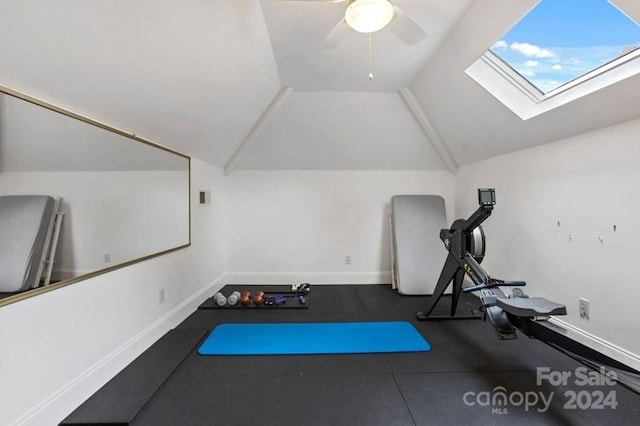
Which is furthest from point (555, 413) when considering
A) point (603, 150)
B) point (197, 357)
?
point (197, 357)

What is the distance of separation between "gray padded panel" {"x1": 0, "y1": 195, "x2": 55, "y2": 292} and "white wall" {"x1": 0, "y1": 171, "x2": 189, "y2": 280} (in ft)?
0.20

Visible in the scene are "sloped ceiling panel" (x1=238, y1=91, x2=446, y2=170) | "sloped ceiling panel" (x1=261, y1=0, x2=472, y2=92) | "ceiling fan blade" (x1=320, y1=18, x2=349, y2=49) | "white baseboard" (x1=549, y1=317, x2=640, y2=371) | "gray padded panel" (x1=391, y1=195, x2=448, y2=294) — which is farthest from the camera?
"gray padded panel" (x1=391, y1=195, x2=448, y2=294)

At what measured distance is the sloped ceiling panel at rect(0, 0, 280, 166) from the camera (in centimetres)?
119

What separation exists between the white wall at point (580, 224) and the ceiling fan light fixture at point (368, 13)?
1.92 meters

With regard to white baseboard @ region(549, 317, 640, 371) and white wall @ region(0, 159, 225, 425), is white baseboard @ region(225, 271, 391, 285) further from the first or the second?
white baseboard @ region(549, 317, 640, 371)

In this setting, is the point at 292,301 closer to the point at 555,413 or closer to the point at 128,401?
the point at 128,401

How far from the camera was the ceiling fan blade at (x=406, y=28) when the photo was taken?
5.45 ft

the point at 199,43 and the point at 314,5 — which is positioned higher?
the point at 314,5

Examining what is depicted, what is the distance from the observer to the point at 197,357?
2146 mm

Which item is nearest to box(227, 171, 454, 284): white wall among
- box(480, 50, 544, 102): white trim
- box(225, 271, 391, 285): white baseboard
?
box(225, 271, 391, 285): white baseboard

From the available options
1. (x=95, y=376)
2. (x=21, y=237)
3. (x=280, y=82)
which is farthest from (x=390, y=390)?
(x=280, y=82)

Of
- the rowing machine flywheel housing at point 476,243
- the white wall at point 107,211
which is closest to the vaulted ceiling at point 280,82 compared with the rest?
the white wall at point 107,211

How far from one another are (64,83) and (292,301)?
2864 millimetres

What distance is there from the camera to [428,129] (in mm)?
3592
